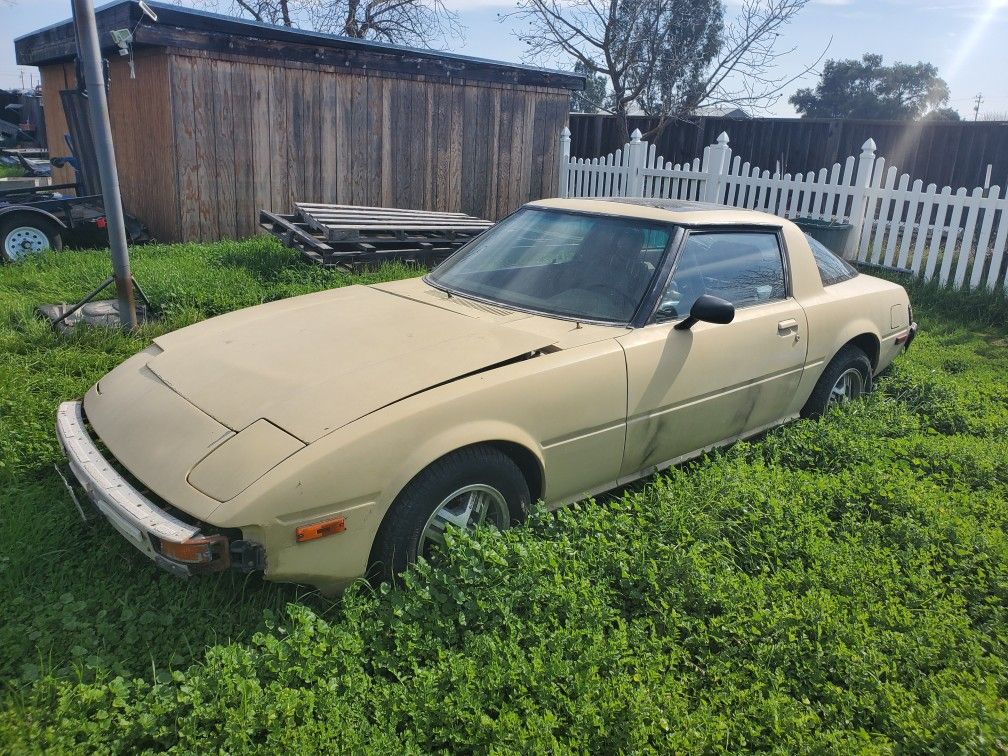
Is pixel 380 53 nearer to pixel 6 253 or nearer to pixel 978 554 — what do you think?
pixel 6 253

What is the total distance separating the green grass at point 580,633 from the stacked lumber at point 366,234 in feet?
13.3

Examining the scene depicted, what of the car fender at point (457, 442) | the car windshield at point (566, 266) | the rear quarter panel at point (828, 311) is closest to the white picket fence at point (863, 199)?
the rear quarter panel at point (828, 311)

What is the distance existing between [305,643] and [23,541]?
146cm

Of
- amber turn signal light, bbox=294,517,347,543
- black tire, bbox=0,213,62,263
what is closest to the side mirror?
amber turn signal light, bbox=294,517,347,543

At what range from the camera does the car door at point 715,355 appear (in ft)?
11.8

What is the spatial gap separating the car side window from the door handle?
0.16 meters

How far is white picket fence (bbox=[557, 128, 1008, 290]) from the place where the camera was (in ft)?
28.2

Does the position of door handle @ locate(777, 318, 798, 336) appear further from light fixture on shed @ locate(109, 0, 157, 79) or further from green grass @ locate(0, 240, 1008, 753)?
light fixture on shed @ locate(109, 0, 157, 79)

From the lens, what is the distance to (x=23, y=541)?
3.16 m

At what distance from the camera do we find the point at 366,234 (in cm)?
823

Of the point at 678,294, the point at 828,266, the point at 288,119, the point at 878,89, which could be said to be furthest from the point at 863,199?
the point at 878,89

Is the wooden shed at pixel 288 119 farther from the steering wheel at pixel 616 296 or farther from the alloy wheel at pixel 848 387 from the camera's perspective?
the alloy wheel at pixel 848 387

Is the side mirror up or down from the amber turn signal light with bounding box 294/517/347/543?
up

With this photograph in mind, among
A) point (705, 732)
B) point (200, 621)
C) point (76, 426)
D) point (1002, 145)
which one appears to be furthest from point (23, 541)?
point (1002, 145)
